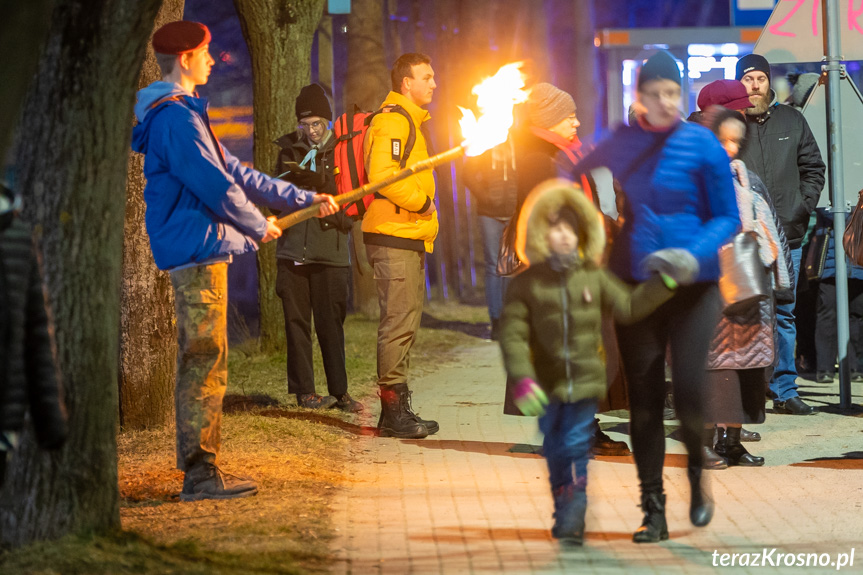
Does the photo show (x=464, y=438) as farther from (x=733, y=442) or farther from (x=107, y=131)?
(x=107, y=131)

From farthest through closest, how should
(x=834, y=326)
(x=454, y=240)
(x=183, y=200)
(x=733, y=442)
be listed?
(x=454, y=240), (x=834, y=326), (x=733, y=442), (x=183, y=200)

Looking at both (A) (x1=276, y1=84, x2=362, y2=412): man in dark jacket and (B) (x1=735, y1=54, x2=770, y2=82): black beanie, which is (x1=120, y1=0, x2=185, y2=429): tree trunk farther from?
(B) (x1=735, y1=54, x2=770, y2=82): black beanie

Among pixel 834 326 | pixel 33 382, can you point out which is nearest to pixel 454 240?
pixel 834 326

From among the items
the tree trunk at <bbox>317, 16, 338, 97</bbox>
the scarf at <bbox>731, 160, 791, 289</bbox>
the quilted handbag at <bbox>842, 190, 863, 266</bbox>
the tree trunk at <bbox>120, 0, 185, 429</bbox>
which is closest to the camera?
the scarf at <bbox>731, 160, 791, 289</bbox>

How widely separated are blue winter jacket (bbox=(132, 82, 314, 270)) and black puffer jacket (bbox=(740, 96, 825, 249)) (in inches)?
179

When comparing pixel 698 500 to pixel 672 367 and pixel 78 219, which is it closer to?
pixel 672 367

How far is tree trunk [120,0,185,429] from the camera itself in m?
7.88

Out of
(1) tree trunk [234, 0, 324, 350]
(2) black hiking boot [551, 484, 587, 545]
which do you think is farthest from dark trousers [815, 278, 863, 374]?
(2) black hiking boot [551, 484, 587, 545]

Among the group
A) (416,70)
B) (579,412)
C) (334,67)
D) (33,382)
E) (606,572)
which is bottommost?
(606,572)

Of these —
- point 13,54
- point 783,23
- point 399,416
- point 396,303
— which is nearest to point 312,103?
point 396,303

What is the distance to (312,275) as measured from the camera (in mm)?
8922

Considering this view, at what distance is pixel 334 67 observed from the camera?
1725 centimetres

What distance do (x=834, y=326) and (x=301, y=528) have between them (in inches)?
265

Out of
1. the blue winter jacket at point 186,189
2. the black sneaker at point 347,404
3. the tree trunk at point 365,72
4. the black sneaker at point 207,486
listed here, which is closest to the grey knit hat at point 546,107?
the blue winter jacket at point 186,189
